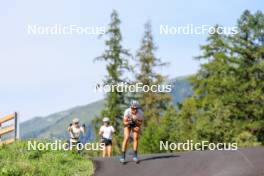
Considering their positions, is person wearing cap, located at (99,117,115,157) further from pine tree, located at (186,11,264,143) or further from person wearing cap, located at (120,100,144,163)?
pine tree, located at (186,11,264,143)

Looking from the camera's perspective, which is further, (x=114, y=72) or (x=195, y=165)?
(x=114, y=72)

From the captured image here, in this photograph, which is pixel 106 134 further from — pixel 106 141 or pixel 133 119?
pixel 133 119

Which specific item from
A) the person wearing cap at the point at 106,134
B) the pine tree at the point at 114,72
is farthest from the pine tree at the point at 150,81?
the person wearing cap at the point at 106,134

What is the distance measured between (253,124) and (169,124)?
788 cm

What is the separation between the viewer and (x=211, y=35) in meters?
64.4

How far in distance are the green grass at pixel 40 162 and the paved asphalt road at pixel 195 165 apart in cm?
59

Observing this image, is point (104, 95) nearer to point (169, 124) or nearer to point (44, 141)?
point (169, 124)

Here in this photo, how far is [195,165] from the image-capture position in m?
19.3

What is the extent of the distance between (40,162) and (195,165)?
4747mm

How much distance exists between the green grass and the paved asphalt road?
0.59m

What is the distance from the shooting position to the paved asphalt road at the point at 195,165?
1794cm

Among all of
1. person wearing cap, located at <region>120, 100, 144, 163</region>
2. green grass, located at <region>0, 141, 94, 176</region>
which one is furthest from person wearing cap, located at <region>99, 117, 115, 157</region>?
person wearing cap, located at <region>120, 100, 144, 163</region>

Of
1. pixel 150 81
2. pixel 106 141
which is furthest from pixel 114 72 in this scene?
pixel 106 141

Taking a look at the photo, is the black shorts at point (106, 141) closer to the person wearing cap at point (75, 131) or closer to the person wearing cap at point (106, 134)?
the person wearing cap at point (106, 134)
